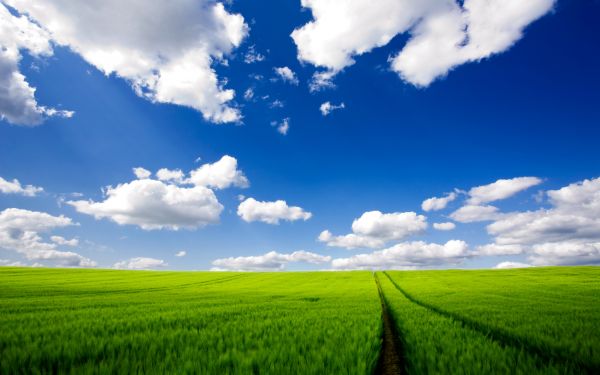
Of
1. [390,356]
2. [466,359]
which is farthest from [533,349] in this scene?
[390,356]

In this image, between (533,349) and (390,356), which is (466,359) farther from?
(533,349)

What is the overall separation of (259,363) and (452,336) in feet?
17.0

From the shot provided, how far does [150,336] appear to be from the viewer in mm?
7094

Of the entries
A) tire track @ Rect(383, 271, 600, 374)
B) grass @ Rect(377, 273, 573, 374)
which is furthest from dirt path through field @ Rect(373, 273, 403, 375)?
tire track @ Rect(383, 271, 600, 374)

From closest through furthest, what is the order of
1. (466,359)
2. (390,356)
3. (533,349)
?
(466,359)
(533,349)
(390,356)

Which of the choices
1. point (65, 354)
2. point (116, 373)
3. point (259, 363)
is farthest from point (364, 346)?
point (65, 354)

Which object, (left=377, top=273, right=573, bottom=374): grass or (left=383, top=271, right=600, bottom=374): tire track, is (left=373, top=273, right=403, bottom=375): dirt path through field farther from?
(left=383, top=271, right=600, bottom=374): tire track

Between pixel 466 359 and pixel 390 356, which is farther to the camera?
pixel 390 356

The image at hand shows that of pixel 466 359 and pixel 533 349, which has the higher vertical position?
pixel 466 359

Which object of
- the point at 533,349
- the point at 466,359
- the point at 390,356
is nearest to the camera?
the point at 466,359

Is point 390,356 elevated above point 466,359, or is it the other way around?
point 466,359

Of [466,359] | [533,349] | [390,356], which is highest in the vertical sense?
[466,359]

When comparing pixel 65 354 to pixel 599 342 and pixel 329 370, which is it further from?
pixel 599 342

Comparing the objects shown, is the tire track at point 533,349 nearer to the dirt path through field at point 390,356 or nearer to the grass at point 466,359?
the grass at point 466,359
